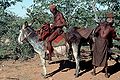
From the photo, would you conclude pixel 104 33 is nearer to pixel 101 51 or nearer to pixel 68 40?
pixel 101 51

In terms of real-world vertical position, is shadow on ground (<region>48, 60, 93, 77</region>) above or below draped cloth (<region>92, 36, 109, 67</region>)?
below

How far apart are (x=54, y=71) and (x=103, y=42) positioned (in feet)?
10.00

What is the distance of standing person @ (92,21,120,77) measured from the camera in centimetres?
1086

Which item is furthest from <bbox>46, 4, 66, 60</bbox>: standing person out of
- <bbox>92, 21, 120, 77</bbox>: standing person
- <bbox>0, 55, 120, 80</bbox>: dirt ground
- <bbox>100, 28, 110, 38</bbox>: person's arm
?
<bbox>100, 28, 110, 38</bbox>: person's arm

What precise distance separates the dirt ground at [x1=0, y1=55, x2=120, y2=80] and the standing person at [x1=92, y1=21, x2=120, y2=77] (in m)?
0.65

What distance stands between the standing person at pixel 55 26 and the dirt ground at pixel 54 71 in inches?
44.6

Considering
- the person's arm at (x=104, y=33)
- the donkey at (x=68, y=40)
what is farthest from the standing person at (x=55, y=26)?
the person's arm at (x=104, y=33)

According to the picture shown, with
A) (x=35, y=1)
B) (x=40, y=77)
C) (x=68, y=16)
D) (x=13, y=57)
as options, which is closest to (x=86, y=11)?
(x=68, y=16)

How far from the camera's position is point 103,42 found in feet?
36.2

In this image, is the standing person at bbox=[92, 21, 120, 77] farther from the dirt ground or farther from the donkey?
the donkey

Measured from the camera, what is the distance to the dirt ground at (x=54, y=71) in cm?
1178

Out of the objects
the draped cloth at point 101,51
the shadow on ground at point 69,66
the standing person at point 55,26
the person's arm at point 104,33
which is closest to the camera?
the person's arm at point 104,33

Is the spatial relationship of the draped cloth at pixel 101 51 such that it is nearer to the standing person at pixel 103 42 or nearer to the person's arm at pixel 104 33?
the standing person at pixel 103 42

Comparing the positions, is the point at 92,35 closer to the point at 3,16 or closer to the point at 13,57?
the point at 13,57
